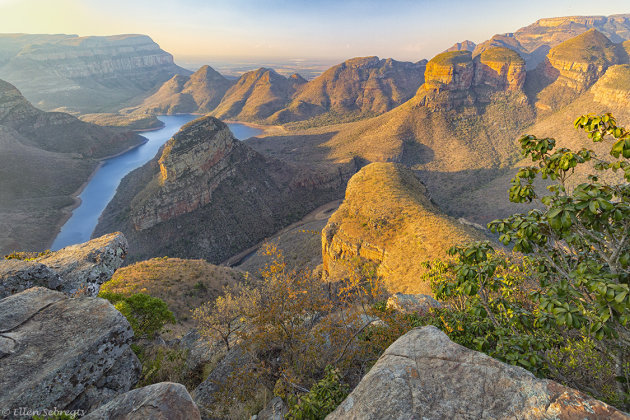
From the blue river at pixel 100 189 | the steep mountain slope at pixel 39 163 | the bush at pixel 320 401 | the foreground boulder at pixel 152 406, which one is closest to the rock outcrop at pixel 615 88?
the bush at pixel 320 401

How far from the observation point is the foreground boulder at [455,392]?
166 inches

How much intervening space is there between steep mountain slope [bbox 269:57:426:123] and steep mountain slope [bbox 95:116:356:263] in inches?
3977

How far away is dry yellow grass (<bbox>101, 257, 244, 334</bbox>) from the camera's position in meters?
25.5

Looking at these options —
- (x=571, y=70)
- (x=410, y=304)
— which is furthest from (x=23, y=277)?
(x=571, y=70)

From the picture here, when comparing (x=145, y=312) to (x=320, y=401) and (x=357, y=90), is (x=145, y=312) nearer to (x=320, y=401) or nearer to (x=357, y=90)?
(x=320, y=401)

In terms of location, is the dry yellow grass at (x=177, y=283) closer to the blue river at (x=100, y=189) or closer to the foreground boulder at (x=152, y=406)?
the foreground boulder at (x=152, y=406)

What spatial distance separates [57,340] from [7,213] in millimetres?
78278

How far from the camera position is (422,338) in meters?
5.88

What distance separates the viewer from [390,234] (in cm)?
2858

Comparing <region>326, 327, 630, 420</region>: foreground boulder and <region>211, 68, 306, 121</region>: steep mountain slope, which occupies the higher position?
<region>211, 68, 306, 121</region>: steep mountain slope

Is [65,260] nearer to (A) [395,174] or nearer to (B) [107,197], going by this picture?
(A) [395,174]

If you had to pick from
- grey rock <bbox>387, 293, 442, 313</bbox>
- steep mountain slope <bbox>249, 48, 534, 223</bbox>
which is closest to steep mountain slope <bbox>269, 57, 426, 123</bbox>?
steep mountain slope <bbox>249, 48, 534, 223</bbox>

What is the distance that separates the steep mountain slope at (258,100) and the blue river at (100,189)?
1095 inches

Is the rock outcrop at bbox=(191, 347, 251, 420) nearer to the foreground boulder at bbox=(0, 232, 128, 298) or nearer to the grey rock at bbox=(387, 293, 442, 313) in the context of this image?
the grey rock at bbox=(387, 293, 442, 313)
